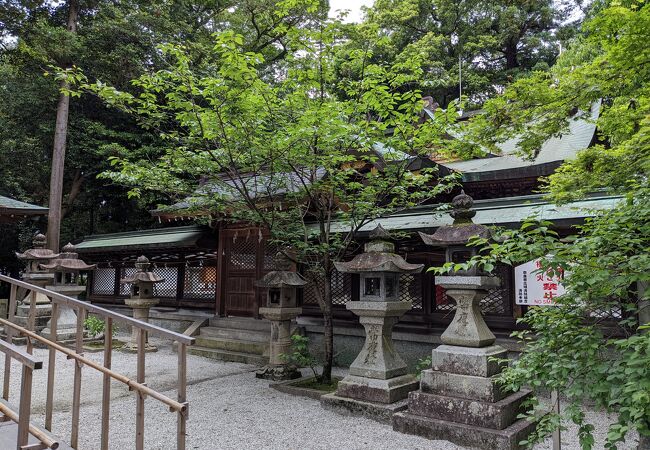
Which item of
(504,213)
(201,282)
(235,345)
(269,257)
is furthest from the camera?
(201,282)

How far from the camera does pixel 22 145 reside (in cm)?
1912

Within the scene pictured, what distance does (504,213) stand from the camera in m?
7.94

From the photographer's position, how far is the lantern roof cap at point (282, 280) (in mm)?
8281

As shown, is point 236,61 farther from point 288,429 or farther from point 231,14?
point 231,14

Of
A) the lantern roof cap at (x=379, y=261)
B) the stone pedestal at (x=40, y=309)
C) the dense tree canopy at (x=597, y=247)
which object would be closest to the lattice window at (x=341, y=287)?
the lantern roof cap at (x=379, y=261)

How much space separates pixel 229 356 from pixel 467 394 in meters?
6.13

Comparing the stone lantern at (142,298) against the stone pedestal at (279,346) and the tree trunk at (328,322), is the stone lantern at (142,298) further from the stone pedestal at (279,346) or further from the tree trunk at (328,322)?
the tree trunk at (328,322)

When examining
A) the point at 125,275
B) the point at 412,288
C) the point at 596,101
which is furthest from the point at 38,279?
the point at 596,101

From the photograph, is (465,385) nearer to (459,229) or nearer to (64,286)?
(459,229)

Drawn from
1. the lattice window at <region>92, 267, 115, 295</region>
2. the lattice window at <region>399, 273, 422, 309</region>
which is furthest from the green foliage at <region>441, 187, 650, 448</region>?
the lattice window at <region>92, 267, 115, 295</region>

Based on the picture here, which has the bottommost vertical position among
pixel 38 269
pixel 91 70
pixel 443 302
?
pixel 443 302

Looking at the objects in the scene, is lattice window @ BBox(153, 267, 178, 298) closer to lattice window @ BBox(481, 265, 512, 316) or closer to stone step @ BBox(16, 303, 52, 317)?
stone step @ BBox(16, 303, 52, 317)

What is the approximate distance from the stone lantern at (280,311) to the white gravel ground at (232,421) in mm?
436

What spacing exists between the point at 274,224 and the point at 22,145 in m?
17.2
